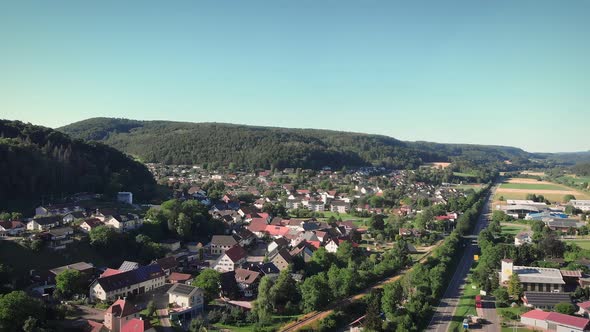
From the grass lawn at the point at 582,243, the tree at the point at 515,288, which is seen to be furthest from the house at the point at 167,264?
the grass lawn at the point at 582,243

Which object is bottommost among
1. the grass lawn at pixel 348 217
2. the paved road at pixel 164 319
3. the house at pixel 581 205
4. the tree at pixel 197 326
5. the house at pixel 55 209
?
the paved road at pixel 164 319

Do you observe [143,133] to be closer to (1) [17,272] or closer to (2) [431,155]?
(2) [431,155]

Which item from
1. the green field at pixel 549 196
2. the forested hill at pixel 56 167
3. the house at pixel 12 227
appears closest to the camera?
the house at pixel 12 227

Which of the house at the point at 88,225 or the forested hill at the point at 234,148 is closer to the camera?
the house at the point at 88,225

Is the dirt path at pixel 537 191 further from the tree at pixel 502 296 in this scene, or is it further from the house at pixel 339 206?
the tree at pixel 502 296

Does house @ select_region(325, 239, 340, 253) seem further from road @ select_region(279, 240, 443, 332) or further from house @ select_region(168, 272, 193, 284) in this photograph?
house @ select_region(168, 272, 193, 284)

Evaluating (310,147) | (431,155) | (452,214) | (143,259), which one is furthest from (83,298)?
(431,155)
